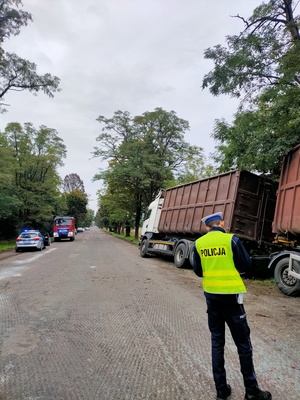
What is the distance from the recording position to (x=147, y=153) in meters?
28.6

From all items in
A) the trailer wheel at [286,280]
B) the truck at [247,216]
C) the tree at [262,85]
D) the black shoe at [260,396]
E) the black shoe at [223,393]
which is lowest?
the black shoe at [223,393]

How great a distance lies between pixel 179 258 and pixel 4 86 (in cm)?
1434

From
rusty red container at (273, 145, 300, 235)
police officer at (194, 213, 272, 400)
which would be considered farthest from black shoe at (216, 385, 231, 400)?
rusty red container at (273, 145, 300, 235)

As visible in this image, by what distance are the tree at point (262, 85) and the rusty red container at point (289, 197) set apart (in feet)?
1.32

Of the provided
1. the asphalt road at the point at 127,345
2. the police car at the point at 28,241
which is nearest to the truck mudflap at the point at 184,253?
the asphalt road at the point at 127,345

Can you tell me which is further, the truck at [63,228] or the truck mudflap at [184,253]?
the truck at [63,228]

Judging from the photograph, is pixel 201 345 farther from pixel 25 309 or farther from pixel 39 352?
pixel 25 309

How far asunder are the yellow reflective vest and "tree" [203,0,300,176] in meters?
6.38

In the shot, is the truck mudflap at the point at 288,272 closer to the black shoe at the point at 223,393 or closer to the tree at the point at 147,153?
the black shoe at the point at 223,393

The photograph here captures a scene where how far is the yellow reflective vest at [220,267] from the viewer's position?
2.93 meters

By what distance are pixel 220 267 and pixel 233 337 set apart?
26.0 inches

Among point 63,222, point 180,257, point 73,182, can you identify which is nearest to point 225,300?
point 180,257

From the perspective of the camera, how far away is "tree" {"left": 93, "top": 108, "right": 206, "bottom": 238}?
28.1 meters

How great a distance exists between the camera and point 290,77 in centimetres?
880
